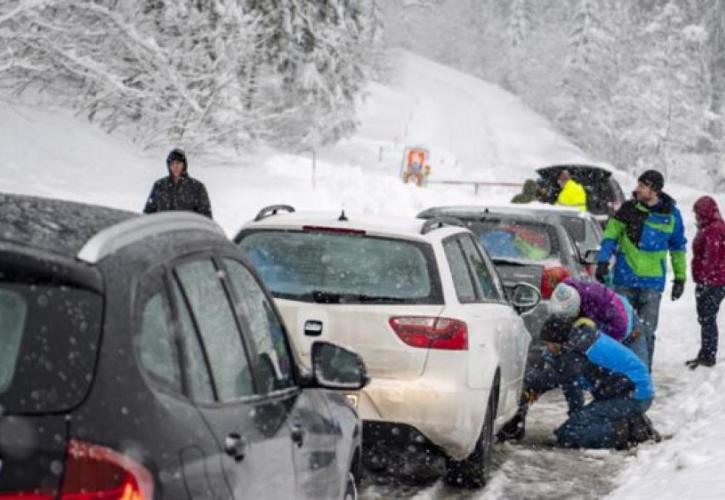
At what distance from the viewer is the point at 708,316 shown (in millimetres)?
13648

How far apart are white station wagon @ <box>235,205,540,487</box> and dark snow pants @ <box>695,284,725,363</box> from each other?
6396 mm

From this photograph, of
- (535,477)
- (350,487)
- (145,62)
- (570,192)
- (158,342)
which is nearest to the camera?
(158,342)

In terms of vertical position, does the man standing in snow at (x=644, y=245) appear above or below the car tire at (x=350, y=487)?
above

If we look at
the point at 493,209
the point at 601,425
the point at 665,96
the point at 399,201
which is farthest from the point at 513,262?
the point at 665,96

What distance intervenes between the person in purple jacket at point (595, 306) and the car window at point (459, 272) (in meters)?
1.47

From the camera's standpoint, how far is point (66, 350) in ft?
8.96

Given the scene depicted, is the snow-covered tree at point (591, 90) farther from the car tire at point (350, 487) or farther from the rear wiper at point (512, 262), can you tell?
the car tire at point (350, 487)

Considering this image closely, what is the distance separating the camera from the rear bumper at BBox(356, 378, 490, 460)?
6.91 metres

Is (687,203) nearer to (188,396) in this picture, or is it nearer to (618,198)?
(618,198)

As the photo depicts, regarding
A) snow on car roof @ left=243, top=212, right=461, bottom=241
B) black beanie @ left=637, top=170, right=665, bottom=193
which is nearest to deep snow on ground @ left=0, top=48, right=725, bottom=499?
snow on car roof @ left=243, top=212, right=461, bottom=241

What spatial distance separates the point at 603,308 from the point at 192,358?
6971mm

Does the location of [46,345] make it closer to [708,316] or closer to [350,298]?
[350,298]

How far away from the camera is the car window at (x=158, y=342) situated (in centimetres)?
293

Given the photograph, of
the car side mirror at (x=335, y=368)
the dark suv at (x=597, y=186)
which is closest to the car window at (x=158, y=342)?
the car side mirror at (x=335, y=368)
